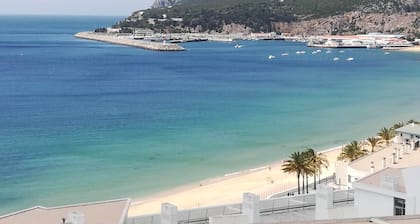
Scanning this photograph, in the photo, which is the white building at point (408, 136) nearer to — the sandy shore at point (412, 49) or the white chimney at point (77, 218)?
the white chimney at point (77, 218)

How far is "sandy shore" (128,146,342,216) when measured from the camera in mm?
36688

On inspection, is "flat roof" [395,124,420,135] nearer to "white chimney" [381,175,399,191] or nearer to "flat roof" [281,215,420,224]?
"white chimney" [381,175,399,191]

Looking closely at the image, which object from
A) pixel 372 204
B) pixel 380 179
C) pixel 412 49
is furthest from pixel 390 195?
pixel 412 49

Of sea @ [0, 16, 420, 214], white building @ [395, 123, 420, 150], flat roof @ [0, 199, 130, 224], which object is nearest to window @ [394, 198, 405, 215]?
flat roof @ [0, 199, 130, 224]

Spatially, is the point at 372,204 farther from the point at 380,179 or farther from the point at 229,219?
the point at 229,219

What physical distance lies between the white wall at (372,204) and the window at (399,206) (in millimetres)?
99

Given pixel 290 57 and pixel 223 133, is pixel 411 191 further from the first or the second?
pixel 290 57

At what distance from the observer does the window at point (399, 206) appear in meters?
18.1

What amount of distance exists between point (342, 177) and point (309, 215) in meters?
12.1

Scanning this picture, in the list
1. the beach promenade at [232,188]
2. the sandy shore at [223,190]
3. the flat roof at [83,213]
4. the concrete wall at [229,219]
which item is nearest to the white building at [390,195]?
the concrete wall at [229,219]

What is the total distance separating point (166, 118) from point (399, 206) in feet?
167

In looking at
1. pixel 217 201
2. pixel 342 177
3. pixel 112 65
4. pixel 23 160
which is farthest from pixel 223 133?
pixel 112 65

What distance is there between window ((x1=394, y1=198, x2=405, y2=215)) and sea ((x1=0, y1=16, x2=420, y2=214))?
77.1ft

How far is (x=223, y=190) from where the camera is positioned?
39438 millimetres
